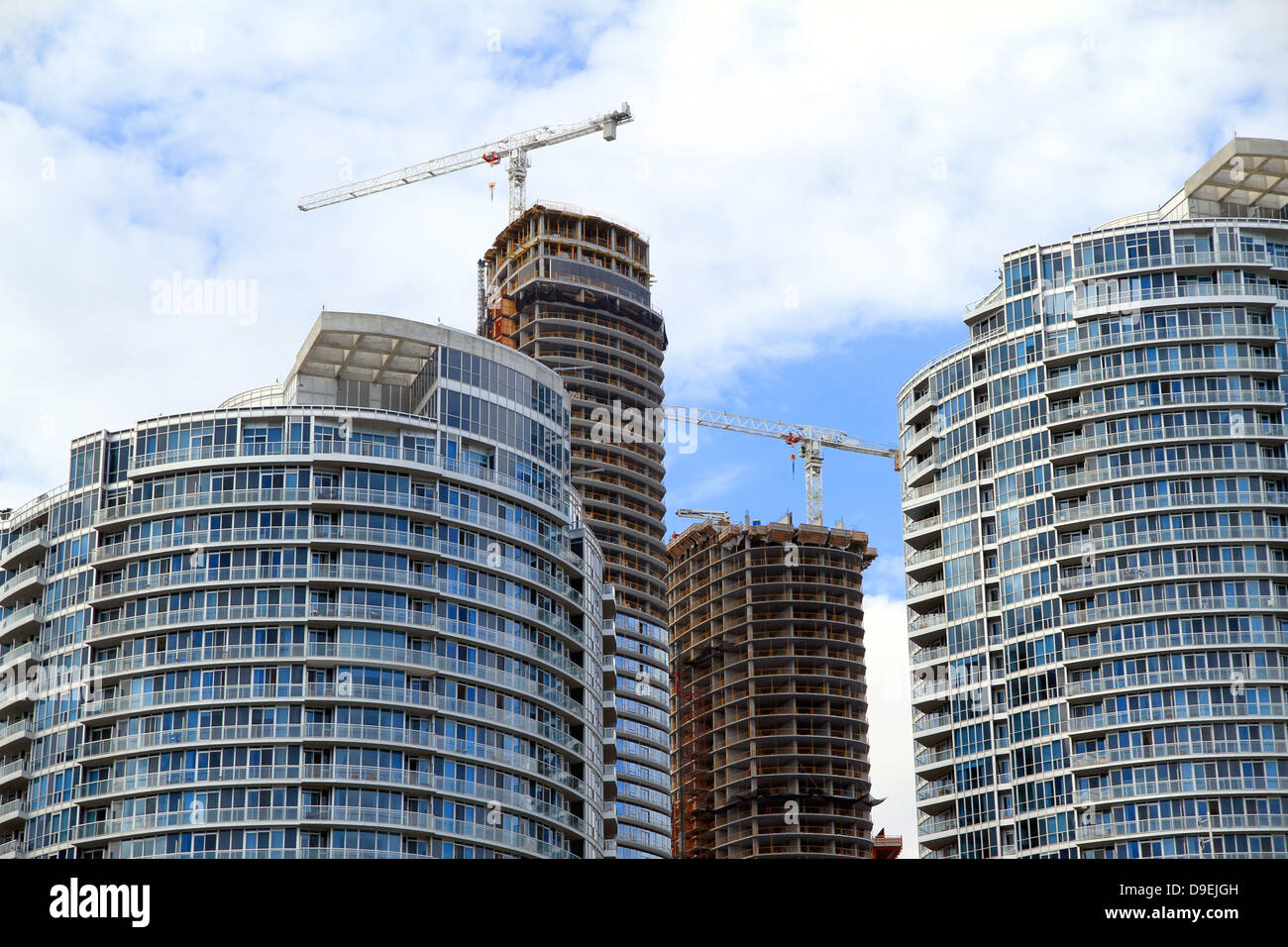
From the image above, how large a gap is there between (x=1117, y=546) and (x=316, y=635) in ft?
255

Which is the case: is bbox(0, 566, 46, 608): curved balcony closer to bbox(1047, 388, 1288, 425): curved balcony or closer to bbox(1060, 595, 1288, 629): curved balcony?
bbox(1060, 595, 1288, 629): curved balcony

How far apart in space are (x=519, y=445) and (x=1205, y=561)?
67.3m

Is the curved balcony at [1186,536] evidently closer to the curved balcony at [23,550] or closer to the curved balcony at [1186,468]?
the curved balcony at [1186,468]

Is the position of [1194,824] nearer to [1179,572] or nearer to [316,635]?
[1179,572]

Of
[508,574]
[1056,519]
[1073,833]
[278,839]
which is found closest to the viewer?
[278,839]

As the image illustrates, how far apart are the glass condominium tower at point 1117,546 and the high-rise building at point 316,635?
1591 inches

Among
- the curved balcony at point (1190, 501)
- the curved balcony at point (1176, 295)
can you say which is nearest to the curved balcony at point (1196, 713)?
the curved balcony at point (1190, 501)

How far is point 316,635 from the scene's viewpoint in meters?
141

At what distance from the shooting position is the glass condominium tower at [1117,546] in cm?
15925

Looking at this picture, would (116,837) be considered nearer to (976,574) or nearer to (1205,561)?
(976,574)

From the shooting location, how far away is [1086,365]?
174 metres

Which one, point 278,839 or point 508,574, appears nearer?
point 278,839

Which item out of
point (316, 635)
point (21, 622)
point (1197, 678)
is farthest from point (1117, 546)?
point (21, 622)
